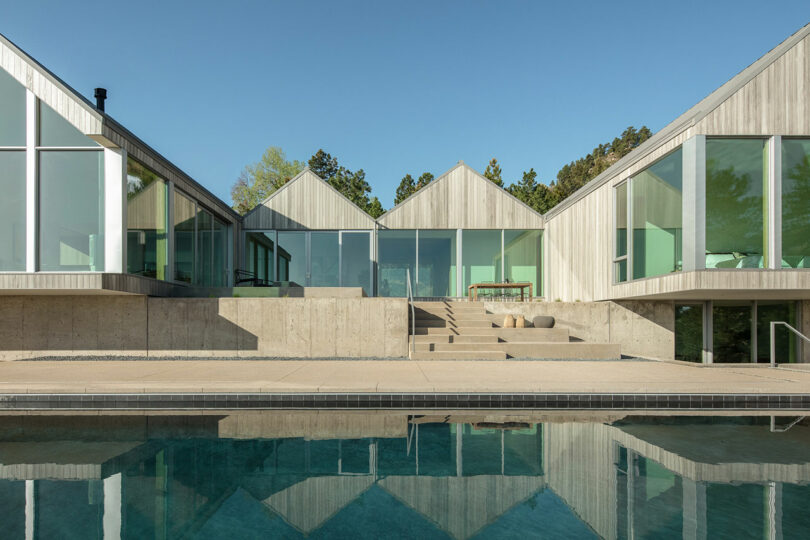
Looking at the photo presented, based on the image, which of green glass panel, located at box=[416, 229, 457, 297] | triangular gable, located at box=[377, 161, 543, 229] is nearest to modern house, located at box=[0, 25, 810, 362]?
triangular gable, located at box=[377, 161, 543, 229]

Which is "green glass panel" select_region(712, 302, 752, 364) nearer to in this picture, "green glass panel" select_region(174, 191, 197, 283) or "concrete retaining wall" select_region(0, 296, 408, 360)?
"concrete retaining wall" select_region(0, 296, 408, 360)

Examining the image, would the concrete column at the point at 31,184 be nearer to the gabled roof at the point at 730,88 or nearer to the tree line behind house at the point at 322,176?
the gabled roof at the point at 730,88

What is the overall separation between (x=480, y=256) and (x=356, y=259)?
4.52 m

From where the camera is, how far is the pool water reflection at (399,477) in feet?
10.2

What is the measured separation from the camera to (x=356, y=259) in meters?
16.7

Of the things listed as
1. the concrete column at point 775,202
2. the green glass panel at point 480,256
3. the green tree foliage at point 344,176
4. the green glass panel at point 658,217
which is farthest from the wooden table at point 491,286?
the green tree foliage at point 344,176

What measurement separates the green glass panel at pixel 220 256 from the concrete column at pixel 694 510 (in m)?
13.6

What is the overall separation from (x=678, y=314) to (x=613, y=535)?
1065 cm

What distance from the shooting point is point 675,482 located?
3750 millimetres

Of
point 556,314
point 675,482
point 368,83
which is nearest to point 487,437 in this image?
point 675,482

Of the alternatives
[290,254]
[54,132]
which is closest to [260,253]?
[290,254]

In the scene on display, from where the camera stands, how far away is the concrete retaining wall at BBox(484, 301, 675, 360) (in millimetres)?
11852

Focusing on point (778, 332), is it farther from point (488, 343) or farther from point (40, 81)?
point (40, 81)

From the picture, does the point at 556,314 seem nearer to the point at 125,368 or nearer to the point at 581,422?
the point at 581,422
